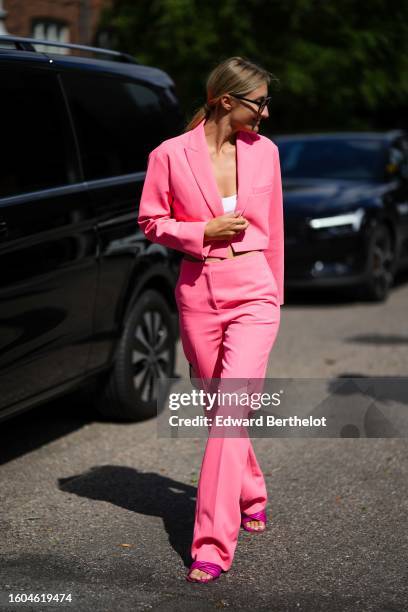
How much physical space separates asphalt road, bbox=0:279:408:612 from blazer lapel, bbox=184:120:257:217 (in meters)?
1.37

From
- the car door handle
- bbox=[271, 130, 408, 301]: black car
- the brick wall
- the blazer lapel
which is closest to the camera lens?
the blazer lapel

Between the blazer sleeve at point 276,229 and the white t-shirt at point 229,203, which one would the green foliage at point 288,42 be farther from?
the white t-shirt at point 229,203

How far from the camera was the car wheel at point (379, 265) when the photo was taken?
11312 mm

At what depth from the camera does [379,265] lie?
37.9 feet

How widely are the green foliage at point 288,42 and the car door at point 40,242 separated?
13248 millimetres

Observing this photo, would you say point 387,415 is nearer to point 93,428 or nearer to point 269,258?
point 93,428

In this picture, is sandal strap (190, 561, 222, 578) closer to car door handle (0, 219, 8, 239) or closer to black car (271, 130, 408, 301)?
car door handle (0, 219, 8, 239)

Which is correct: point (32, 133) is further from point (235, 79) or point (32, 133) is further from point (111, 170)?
point (235, 79)

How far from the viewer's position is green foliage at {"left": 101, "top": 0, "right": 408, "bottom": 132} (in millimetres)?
18938

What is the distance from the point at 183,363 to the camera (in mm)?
8586

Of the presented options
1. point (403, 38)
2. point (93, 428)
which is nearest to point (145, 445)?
point (93, 428)

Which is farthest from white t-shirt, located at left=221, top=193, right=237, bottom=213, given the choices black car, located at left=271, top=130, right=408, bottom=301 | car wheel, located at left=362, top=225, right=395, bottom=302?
car wheel, located at left=362, top=225, right=395, bottom=302

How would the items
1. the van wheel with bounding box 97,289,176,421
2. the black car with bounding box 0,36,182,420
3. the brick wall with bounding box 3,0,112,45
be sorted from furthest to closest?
the brick wall with bounding box 3,0,112,45
the van wheel with bounding box 97,289,176,421
the black car with bounding box 0,36,182,420

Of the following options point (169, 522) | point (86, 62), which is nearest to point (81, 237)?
point (86, 62)
